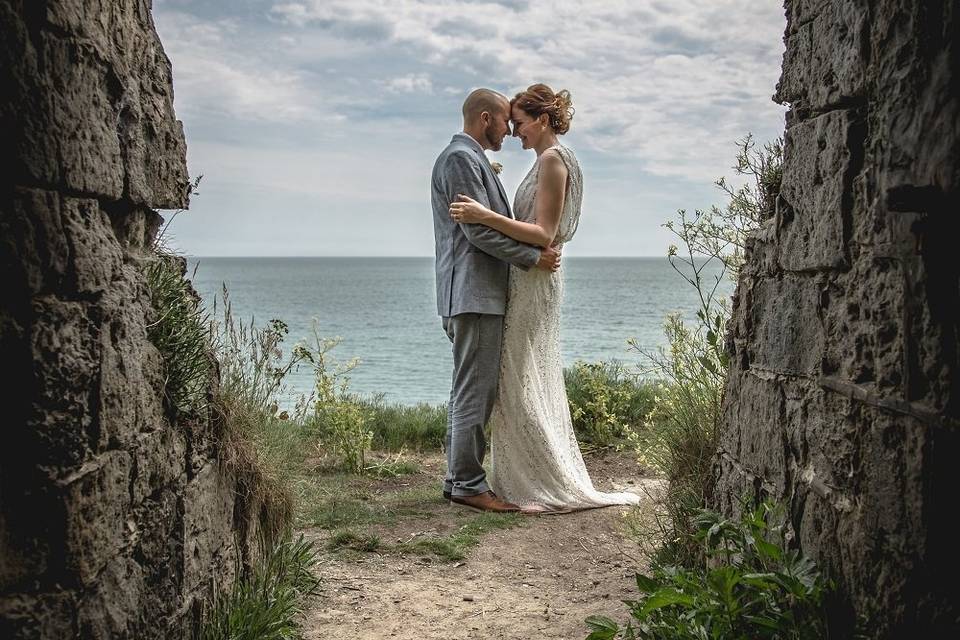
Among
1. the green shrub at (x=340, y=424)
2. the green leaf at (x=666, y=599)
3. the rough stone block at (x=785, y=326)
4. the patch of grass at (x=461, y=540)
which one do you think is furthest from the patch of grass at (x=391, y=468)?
the green leaf at (x=666, y=599)

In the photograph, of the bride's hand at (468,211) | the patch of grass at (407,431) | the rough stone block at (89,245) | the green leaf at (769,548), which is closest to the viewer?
the rough stone block at (89,245)

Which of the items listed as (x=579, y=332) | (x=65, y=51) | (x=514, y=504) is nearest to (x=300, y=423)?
(x=514, y=504)

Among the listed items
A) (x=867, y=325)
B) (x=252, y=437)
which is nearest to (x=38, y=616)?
(x=252, y=437)

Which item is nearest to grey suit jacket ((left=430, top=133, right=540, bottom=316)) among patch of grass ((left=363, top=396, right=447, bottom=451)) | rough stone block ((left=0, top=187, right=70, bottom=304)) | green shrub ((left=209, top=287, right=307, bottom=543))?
green shrub ((left=209, top=287, right=307, bottom=543))

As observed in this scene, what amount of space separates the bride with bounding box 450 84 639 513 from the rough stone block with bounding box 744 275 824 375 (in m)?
2.41

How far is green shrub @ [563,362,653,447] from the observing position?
7.80 meters

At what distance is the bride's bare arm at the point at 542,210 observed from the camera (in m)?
5.36

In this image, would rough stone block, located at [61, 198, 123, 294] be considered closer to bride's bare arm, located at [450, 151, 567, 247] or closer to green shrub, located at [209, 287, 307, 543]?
A: green shrub, located at [209, 287, 307, 543]

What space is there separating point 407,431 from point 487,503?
2.48 meters

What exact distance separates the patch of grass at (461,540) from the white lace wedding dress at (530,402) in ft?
1.03

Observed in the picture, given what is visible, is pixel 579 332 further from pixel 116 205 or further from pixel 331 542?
pixel 116 205

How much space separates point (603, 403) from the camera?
25.6ft

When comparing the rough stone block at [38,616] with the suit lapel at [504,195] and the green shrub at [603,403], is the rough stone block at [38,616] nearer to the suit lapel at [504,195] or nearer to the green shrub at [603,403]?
the suit lapel at [504,195]

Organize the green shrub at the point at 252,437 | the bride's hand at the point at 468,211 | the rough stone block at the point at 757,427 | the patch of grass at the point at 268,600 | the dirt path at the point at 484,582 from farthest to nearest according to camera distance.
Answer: the bride's hand at the point at 468,211, the dirt path at the point at 484,582, the green shrub at the point at 252,437, the patch of grass at the point at 268,600, the rough stone block at the point at 757,427
